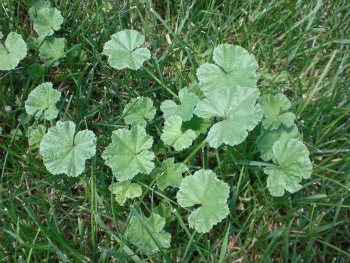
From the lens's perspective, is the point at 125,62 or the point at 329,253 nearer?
the point at 329,253

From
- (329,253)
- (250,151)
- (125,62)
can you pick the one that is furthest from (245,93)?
(329,253)

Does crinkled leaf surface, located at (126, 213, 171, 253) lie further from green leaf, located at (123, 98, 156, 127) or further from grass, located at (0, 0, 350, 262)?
green leaf, located at (123, 98, 156, 127)

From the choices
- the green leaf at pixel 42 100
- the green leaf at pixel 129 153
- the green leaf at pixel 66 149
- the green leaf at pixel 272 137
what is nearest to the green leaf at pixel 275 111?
the green leaf at pixel 272 137

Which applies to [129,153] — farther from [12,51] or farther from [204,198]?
[12,51]

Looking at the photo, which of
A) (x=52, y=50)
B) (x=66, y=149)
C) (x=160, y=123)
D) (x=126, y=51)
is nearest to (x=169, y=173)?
(x=160, y=123)

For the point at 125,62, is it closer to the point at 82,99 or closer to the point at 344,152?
the point at 82,99

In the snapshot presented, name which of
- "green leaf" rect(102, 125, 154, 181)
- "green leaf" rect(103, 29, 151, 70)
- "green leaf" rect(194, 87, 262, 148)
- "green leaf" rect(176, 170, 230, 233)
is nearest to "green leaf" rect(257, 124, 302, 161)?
"green leaf" rect(194, 87, 262, 148)
